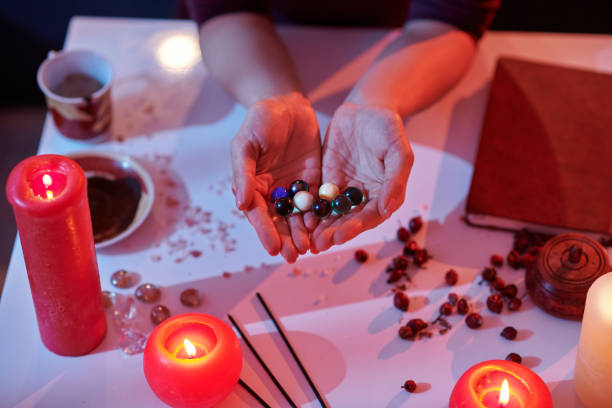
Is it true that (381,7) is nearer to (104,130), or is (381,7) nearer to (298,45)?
(298,45)

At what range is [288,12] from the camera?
4.13 ft

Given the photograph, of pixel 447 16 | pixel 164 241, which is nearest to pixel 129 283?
pixel 164 241

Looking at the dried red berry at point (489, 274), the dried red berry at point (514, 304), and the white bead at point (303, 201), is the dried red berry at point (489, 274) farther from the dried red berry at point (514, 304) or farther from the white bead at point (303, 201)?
the white bead at point (303, 201)

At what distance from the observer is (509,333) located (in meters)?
0.82

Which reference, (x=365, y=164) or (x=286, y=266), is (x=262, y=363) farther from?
(x=365, y=164)

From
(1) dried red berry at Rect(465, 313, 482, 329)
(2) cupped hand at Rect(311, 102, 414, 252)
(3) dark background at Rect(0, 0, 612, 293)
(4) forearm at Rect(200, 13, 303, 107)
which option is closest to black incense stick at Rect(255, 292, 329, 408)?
(2) cupped hand at Rect(311, 102, 414, 252)

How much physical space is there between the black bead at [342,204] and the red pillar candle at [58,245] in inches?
12.0

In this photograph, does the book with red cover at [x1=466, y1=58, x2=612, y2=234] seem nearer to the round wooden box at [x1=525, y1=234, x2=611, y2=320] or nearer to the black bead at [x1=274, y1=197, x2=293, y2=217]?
the round wooden box at [x1=525, y1=234, x2=611, y2=320]

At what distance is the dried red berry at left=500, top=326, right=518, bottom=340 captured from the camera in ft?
2.67

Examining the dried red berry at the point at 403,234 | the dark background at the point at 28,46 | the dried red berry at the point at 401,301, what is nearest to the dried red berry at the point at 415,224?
the dried red berry at the point at 403,234

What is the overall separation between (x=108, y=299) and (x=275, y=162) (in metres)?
0.29

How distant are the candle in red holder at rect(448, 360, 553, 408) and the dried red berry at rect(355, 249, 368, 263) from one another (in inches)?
9.7

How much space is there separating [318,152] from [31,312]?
1.44 ft

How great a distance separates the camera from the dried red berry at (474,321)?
2.71 ft
